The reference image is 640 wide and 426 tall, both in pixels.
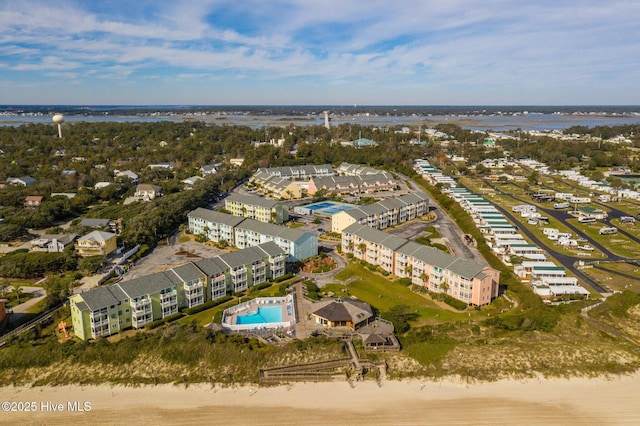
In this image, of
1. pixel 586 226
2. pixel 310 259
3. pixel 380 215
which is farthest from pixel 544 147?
pixel 310 259

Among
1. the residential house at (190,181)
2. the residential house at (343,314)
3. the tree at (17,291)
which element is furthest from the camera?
the residential house at (190,181)

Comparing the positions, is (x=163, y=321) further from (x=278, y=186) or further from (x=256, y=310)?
(x=278, y=186)

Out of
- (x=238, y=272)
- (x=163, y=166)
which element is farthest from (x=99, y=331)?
(x=163, y=166)

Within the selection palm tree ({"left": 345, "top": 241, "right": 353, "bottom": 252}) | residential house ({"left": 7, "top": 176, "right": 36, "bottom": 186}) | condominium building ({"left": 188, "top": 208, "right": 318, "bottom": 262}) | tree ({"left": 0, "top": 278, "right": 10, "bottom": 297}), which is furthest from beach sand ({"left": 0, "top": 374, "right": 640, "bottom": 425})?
residential house ({"left": 7, "top": 176, "right": 36, "bottom": 186})

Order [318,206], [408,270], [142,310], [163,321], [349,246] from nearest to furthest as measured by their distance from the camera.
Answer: [142,310] < [163,321] < [408,270] < [349,246] < [318,206]

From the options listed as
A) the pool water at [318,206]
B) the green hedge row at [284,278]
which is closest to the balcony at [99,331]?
the green hedge row at [284,278]

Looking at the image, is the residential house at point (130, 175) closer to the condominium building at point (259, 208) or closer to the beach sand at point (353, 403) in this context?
the condominium building at point (259, 208)
